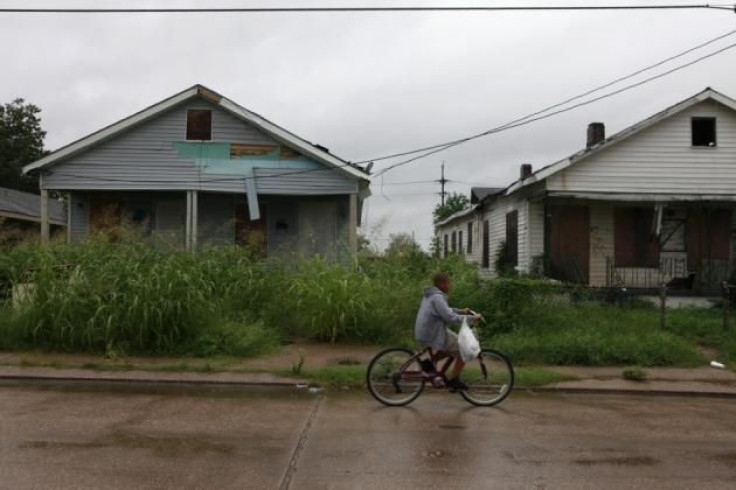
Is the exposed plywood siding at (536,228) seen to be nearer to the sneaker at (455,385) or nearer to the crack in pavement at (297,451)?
the sneaker at (455,385)

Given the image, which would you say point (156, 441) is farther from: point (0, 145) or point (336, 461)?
point (0, 145)

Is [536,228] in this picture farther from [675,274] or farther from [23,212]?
[23,212]

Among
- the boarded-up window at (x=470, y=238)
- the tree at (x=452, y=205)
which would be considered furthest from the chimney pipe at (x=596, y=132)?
the tree at (x=452, y=205)

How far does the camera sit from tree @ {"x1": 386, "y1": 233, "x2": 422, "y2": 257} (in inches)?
563

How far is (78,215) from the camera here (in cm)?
1909

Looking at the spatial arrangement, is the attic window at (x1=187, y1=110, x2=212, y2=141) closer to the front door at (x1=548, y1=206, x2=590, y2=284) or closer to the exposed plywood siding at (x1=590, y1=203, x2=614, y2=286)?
the front door at (x1=548, y1=206, x2=590, y2=284)

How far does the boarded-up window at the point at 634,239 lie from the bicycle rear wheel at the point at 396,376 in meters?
11.7

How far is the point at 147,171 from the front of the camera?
17.9 meters

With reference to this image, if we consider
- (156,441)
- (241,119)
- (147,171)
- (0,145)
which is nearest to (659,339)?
(156,441)

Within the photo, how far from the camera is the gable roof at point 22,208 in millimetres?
25681

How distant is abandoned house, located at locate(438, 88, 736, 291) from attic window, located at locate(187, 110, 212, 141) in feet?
27.8

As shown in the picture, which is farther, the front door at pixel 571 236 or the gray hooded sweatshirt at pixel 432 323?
the front door at pixel 571 236

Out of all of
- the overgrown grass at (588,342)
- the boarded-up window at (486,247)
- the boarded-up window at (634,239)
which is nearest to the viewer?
the overgrown grass at (588,342)

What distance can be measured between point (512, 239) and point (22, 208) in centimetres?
2031
